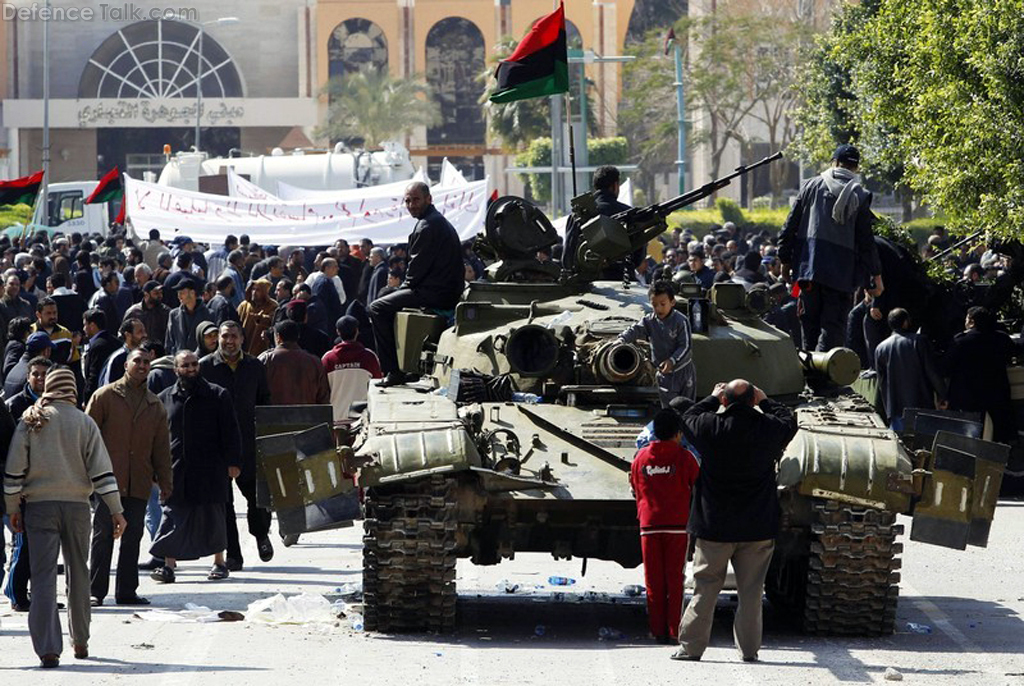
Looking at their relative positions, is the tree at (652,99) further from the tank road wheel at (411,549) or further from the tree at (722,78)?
the tank road wheel at (411,549)

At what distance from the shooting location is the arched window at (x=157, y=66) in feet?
281

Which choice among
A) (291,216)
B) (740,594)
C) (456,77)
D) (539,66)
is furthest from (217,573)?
(456,77)

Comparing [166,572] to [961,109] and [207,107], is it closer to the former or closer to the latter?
[961,109]

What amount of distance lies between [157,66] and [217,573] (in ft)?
241

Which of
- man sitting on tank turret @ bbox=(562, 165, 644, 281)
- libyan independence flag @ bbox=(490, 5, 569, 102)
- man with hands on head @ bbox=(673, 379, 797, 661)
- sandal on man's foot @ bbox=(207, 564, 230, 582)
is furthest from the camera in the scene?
libyan independence flag @ bbox=(490, 5, 569, 102)

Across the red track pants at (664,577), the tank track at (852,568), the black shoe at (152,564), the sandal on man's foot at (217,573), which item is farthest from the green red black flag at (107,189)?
the tank track at (852,568)

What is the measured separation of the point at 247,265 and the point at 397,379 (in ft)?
44.2

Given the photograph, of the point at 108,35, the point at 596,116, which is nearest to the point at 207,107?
the point at 108,35

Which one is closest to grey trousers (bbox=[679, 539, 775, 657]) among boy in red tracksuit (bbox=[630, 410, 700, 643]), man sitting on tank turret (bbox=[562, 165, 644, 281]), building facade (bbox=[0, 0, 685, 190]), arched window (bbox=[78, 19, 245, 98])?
boy in red tracksuit (bbox=[630, 410, 700, 643])

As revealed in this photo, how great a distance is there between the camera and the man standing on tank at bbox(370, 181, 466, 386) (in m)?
15.4

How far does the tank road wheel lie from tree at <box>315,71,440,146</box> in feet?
231

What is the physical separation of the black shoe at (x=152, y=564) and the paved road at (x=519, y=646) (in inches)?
8.6

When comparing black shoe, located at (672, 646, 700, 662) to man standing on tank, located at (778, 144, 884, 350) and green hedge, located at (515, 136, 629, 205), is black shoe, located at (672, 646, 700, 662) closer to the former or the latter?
man standing on tank, located at (778, 144, 884, 350)

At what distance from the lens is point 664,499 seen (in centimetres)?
1152
